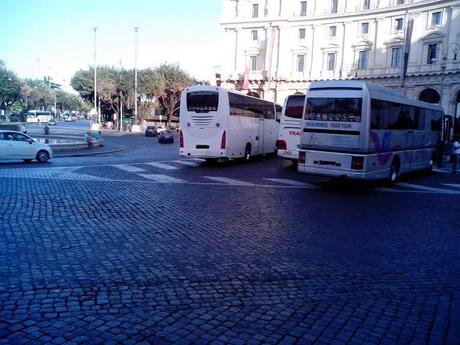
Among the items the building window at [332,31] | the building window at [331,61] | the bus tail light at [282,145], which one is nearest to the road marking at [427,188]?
the bus tail light at [282,145]

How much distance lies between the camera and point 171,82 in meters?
66.0

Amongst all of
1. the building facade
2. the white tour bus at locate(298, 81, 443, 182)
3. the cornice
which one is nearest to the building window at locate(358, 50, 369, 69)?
the building facade

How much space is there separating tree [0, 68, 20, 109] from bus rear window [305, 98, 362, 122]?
73.3m

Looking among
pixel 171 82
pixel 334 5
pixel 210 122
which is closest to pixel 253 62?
pixel 171 82

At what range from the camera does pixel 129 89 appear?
64.4 m

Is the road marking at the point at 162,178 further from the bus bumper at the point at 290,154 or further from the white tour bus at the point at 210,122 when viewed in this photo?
the bus bumper at the point at 290,154

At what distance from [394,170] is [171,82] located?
5561cm

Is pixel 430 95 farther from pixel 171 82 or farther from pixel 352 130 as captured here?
pixel 352 130

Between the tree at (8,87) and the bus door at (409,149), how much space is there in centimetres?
7411

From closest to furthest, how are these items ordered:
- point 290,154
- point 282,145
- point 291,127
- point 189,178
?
1. point 189,178
2. point 291,127
3. point 290,154
4. point 282,145

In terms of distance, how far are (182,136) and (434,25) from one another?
4691 cm

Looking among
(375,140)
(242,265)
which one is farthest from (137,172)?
(242,265)

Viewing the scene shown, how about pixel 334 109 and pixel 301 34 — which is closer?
pixel 334 109

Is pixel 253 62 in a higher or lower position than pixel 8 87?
higher
